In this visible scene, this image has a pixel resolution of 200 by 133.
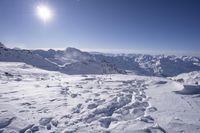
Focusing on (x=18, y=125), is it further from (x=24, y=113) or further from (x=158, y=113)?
(x=158, y=113)

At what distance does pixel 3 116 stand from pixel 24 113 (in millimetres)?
2114

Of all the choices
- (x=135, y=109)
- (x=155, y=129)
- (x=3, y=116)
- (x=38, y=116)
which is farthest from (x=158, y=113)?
(x=3, y=116)

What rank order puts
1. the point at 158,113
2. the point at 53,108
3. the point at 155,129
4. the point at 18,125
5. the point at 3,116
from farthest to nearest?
the point at 53,108 < the point at 158,113 < the point at 3,116 < the point at 18,125 < the point at 155,129

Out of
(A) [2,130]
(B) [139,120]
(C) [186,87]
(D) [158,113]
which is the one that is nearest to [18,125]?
(A) [2,130]

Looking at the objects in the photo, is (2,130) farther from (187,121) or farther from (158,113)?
(187,121)

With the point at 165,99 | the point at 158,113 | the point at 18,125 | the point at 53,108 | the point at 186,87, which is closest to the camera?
the point at 18,125

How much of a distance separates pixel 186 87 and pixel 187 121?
45.2 ft

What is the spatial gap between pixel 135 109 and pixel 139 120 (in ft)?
11.3

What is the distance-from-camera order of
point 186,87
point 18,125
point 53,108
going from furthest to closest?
point 186,87 → point 53,108 → point 18,125

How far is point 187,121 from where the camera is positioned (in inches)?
669

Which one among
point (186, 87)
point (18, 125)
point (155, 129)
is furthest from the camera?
point (186, 87)

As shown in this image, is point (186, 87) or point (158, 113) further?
point (186, 87)

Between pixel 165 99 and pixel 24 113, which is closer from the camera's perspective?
pixel 24 113

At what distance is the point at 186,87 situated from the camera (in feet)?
96.8
